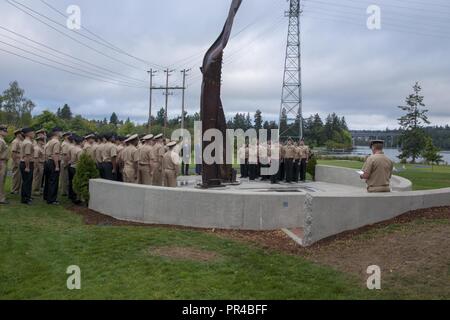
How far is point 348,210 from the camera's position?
8.22m

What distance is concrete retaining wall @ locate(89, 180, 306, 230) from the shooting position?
30.8 feet

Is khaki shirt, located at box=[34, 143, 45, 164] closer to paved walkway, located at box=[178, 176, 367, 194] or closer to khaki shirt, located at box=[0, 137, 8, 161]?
khaki shirt, located at box=[0, 137, 8, 161]

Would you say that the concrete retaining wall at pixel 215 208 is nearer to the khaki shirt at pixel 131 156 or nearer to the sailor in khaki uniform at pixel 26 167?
the khaki shirt at pixel 131 156

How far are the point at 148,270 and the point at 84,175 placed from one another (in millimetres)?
6322

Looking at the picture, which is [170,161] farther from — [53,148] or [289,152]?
[289,152]

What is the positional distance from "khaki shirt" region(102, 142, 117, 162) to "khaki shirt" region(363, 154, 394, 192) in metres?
7.54

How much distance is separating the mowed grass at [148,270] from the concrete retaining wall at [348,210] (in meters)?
1.00

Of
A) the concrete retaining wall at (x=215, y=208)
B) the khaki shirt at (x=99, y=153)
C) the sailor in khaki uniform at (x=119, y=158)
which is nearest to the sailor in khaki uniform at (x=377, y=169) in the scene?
the concrete retaining wall at (x=215, y=208)

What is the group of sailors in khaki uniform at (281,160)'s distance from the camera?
787 inches

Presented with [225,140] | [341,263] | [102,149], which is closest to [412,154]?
[225,140]

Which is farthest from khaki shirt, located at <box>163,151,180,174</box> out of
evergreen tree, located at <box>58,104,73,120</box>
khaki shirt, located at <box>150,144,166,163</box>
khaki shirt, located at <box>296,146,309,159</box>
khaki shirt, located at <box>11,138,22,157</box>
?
evergreen tree, located at <box>58,104,73,120</box>

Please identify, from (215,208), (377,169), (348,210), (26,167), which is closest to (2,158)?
(26,167)

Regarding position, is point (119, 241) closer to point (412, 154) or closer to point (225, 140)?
point (225, 140)
